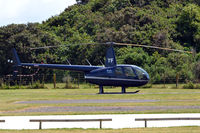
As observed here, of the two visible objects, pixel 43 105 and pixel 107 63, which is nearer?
pixel 43 105

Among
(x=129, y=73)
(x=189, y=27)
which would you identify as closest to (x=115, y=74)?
(x=129, y=73)

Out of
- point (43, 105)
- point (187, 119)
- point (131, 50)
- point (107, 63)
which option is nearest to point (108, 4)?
point (131, 50)

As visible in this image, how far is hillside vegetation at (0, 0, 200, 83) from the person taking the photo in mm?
57531

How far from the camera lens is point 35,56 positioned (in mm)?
62188

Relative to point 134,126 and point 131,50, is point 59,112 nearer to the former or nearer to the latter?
point 134,126

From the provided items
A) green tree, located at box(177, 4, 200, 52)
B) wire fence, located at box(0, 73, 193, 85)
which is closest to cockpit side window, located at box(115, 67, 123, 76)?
wire fence, located at box(0, 73, 193, 85)

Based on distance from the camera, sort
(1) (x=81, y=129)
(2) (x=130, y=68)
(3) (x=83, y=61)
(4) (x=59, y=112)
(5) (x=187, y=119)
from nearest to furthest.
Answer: (1) (x=81, y=129)
(5) (x=187, y=119)
(4) (x=59, y=112)
(2) (x=130, y=68)
(3) (x=83, y=61)

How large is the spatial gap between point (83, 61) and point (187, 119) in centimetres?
4631

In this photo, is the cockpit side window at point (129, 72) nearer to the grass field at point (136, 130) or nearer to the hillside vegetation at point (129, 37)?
the hillside vegetation at point (129, 37)

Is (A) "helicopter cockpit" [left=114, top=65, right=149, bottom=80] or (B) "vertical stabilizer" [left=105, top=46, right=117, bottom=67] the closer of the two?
(A) "helicopter cockpit" [left=114, top=65, right=149, bottom=80]

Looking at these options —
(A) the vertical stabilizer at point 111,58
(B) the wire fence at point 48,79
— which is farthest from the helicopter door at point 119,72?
(B) the wire fence at point 48,79

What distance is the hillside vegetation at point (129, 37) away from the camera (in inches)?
2265

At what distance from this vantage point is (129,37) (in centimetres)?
6469

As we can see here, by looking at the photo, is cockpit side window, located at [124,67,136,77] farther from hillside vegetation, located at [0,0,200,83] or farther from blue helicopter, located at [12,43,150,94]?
hillside vegetation, located at [0,0,200,83]
